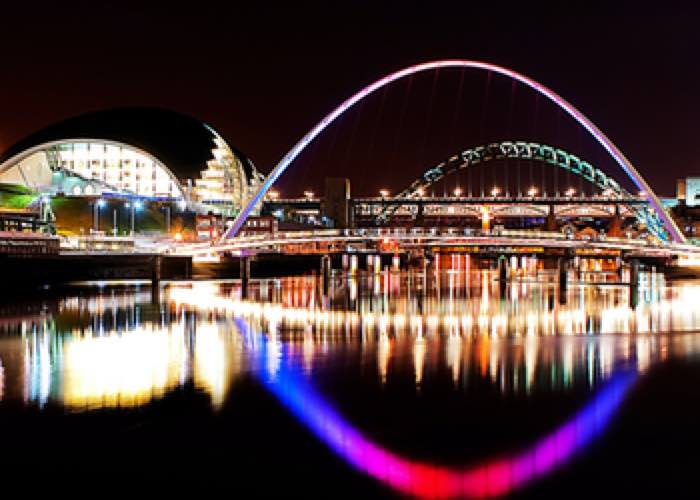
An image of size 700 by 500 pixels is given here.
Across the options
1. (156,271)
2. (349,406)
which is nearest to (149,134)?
(156,271)

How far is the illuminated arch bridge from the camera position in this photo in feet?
316

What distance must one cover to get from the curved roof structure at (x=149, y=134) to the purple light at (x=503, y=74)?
36941 millimetres

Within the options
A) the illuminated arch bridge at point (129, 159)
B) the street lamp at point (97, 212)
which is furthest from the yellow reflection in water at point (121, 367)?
the illuminated arch bridge at point (129, 159)

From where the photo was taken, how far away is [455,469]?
597 inches

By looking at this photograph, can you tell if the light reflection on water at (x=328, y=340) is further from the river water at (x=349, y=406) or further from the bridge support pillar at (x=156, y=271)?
the bridge support pillar at (x=156, y=271)

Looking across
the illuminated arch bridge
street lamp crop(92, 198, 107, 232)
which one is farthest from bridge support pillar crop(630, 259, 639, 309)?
the illuminated arch bridge

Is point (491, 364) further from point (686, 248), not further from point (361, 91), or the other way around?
point (361, 91)

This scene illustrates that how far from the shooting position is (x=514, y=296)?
5450cm

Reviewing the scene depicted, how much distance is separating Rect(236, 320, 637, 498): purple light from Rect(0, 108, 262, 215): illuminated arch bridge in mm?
82734

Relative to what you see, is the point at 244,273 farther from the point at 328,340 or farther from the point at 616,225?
the point at 616,225

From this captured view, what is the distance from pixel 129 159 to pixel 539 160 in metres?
65.5

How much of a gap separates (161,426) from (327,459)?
406 cm

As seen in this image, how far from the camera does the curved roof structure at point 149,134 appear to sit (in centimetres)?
9762

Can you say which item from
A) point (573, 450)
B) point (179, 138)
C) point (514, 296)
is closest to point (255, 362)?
point (573, 450)
